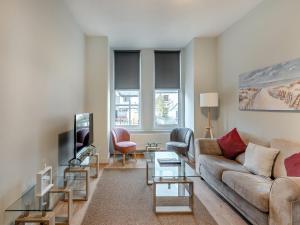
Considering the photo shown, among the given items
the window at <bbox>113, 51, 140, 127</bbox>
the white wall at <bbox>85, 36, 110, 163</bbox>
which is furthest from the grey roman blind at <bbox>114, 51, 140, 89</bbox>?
the white wall at <bbox>85, 36, 110, 163</bbox>

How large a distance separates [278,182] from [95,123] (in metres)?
4.07

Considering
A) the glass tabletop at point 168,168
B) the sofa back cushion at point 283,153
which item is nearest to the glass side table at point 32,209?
the glass tabletop at point 168,168

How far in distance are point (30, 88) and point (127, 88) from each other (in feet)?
13.1

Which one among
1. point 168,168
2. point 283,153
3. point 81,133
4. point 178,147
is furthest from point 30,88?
point 178,147

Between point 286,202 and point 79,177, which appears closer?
point 286,202

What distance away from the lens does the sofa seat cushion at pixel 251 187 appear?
220cm

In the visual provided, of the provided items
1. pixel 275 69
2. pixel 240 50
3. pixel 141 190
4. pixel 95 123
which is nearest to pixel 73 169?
pixel 141 190

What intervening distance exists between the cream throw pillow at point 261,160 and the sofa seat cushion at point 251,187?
0.15 m

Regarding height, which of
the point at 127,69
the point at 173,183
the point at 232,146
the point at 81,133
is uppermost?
the point at 127,69

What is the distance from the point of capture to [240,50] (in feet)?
14.0

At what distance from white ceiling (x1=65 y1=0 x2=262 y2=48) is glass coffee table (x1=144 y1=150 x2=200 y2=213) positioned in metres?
2.58

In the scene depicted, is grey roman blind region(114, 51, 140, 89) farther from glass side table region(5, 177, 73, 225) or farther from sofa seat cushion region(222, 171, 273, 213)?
glass side table region(5, 177, 73, 225)

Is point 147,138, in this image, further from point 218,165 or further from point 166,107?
point 218,165

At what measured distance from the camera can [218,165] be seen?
3.29 metres
